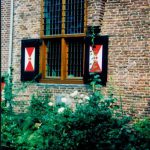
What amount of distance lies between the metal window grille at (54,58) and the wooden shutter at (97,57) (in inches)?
41.2

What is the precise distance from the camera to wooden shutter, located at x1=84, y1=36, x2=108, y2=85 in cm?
954

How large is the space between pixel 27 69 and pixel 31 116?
1.88 metres

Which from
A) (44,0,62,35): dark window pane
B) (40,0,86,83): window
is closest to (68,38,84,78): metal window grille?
(40,0,86,83): window

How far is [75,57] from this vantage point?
10320 millimetres

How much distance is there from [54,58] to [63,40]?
25.2 inches

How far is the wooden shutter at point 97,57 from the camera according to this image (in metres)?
9.54

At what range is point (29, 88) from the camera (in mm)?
10977

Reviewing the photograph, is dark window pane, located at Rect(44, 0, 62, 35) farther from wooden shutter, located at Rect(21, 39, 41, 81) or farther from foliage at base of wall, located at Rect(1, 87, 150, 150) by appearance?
foliage at base of wall, located at Rect(1, 87, 150, 150)

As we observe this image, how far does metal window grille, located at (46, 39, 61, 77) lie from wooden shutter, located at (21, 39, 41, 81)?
32 centimetres

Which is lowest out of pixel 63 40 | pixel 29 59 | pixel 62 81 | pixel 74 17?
pixel 62 81

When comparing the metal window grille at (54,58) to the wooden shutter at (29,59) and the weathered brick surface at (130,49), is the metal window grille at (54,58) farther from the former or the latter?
the weathered brick surface at (130,49)

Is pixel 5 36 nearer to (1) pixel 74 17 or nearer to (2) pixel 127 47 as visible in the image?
(1) pixel 74 17

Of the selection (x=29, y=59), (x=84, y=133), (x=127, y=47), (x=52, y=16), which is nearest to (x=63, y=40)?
(x=52, y=16)

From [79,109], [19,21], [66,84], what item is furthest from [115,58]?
[19,21]
